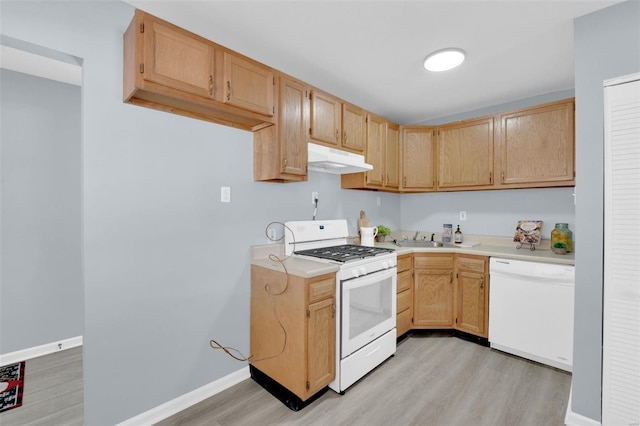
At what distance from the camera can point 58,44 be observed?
4.86ft

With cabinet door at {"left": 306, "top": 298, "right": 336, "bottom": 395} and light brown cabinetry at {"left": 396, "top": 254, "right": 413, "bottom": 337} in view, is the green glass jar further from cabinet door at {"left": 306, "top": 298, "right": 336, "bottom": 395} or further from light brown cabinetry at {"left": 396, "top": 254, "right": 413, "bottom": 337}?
cabinet door at {"left": 306, "top": 298, "right": 336, "bottom": 395}

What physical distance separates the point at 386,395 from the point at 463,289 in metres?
1.42

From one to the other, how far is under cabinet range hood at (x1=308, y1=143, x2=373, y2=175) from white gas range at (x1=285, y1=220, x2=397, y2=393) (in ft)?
1.84

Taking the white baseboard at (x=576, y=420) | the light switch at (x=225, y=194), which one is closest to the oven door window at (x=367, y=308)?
the light switch at (x=225, y=194)

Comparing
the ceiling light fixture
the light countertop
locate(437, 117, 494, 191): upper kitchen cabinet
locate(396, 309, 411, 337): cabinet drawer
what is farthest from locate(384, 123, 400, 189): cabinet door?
locate(396, 309, 411, 337): cabinet drawer

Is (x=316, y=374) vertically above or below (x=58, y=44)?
below

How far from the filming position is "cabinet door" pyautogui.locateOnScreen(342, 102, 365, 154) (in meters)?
2.74

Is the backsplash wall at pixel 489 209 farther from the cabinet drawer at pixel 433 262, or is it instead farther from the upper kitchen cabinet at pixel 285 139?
the upper kitchen cabinet at pixel 285 139

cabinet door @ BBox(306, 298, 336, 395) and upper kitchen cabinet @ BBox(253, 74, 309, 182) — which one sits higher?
upper kitchen cabinet @ BBox(253, 74, 309, 182)

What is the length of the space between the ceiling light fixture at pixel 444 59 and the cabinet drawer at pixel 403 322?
7.62 ft

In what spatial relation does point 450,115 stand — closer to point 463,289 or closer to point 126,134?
point 463,289

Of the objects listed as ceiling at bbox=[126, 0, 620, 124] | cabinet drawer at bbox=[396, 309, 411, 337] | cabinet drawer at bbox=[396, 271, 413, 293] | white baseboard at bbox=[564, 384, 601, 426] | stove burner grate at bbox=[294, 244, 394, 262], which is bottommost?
white baseboard at bbox=[564, 384, 601, 426]

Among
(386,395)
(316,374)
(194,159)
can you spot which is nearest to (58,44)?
(194,159)

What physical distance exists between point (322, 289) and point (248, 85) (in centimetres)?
152
